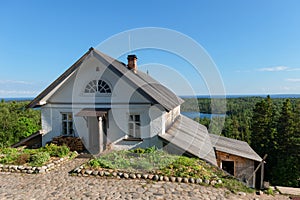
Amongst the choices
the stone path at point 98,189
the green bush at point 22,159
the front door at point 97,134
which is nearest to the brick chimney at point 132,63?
the front door at point 97,134

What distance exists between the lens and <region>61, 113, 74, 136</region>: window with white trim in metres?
11.3

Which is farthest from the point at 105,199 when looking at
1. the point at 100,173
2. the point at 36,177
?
the point at 36,177

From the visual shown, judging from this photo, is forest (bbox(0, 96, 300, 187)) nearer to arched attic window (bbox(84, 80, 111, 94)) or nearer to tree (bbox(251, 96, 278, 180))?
tree (bbox(251, 96, 278, 180))

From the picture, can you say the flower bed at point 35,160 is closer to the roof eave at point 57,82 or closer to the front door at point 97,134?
the front door at point 97,134

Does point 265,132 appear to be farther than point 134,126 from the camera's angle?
Yes

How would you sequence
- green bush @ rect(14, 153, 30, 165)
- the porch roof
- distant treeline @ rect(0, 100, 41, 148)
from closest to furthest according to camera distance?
1. green bush @ rect(14, 153, 30, 165)
2. the porch roof
3. distant treeline @ rect(0, 100, 41, 148)

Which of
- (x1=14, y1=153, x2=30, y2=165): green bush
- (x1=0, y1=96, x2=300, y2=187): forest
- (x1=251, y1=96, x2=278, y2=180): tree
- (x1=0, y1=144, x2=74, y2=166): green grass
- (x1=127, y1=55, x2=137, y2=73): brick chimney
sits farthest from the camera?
(x1=251, y1=96, x2=278, y2=180): tree

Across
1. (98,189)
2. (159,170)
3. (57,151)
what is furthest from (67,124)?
(159,170)

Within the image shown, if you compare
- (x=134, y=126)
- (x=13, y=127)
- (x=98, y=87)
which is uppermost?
(x=98, y=87)

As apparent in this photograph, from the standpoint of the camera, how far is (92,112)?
10.3 metres

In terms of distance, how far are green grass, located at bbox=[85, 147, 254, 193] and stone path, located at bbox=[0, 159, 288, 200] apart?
578 mm

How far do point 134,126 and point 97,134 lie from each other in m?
2.37

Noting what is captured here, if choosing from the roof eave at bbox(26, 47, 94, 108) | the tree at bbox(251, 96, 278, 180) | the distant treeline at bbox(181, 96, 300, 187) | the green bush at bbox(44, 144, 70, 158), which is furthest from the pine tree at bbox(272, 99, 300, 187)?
the roof eave at bbox(26, 47, 94, 108)

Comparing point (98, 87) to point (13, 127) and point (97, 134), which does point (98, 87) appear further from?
point (13, 127)
